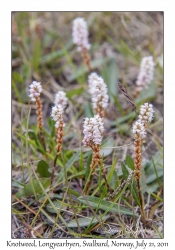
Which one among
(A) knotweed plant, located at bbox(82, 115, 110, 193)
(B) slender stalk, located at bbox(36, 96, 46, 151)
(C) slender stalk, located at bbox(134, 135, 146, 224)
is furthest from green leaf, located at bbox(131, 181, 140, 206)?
(B) slender stalk, located at bbox(36, 96, 46, 151)

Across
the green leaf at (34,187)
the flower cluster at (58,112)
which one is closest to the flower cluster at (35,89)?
the flower cluster at (58,112)

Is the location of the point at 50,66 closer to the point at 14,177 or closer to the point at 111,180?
the point at 14,177

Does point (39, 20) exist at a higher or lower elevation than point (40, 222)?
higher

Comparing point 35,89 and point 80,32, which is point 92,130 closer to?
point 35,89

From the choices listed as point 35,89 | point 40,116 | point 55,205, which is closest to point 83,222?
point 55,205

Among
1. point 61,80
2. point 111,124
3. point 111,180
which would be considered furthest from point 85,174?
point 61,80

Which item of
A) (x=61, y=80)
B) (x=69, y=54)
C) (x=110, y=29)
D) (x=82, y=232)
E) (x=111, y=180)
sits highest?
(x=110, y=29)

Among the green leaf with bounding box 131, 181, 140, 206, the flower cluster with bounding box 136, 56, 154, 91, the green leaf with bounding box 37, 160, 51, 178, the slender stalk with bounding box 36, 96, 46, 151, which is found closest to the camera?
the green leaf with bounding box 131, 181, 140, 206

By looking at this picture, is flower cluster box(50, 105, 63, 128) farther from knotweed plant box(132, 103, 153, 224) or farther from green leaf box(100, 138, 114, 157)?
green leaf box(100, 138, 114, 157)
